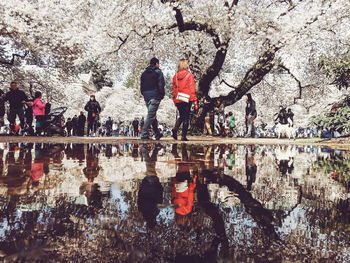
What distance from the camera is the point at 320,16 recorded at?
14078 millimetres

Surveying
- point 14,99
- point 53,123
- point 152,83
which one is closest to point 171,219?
point 152,83

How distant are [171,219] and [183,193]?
676 mm

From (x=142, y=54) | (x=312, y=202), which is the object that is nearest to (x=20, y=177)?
(x=312, y=202)

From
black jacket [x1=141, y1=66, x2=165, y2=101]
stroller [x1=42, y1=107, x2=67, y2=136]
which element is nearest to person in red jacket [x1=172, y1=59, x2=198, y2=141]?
black jacket [x1=141, y1=66, x2=165, y2=101]

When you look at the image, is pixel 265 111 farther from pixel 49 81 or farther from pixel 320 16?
pixel 320 16

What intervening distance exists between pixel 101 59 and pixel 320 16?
977 centimetres

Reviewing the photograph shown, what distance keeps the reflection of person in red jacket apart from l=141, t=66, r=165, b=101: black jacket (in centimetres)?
619

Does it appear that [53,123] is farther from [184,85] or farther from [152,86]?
[184,85]

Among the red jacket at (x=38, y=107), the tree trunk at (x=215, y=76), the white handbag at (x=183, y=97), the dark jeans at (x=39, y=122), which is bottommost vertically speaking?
the dark jeans at (x=39, y=122)

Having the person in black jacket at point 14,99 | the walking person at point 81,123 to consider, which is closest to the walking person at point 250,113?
the person in black jacket at point 14,99

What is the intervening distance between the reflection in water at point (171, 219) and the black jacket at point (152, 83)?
632 centimetres

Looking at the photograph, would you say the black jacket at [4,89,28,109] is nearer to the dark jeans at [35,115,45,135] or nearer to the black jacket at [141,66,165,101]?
the dark jeans at [35,115,45,135]

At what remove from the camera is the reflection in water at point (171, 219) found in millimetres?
1252

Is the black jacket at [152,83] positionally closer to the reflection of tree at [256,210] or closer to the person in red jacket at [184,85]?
the person in red jacket at [184,85]
